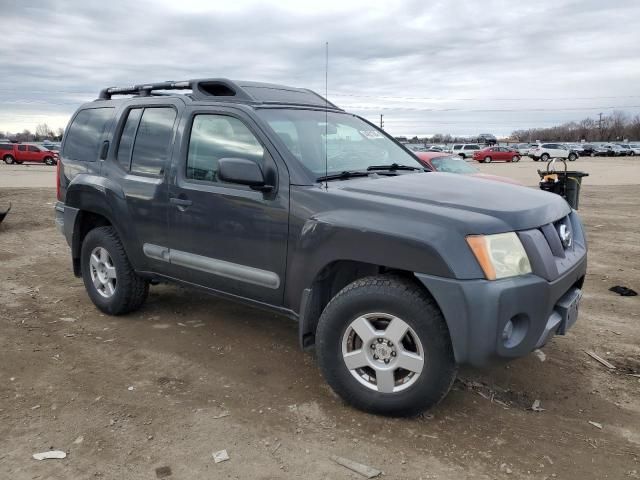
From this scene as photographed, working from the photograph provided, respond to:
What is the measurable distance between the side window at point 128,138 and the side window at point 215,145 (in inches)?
30.9

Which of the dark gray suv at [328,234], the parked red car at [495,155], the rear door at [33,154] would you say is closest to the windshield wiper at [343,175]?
the dark gray suv at [328,234]

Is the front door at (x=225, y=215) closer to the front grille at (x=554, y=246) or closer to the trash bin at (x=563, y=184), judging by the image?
the front grille at (x=554, y=246)

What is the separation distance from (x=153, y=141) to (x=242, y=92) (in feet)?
3.02

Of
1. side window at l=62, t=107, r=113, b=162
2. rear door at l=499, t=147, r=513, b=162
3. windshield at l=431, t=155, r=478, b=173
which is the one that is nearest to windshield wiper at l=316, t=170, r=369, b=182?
side window at l=62, t=107, r=113, b=162

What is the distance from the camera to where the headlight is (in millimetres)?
2887

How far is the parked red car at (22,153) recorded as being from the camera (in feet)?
119

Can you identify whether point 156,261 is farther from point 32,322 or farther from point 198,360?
point 32,322

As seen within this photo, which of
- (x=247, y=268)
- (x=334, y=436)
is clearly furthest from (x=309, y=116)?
(x=334, y=436)

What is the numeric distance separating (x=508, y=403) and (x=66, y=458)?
8.49 ft

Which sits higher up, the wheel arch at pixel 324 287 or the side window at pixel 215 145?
the side window at pixel 215 145

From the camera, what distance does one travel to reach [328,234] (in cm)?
334

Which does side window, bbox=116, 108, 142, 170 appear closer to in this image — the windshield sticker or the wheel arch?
the windshield sticker

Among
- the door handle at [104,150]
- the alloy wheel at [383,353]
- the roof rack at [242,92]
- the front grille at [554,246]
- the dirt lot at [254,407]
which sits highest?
the roof rack at [242,92]

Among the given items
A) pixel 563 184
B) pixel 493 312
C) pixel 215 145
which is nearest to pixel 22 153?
pixel 563 184
